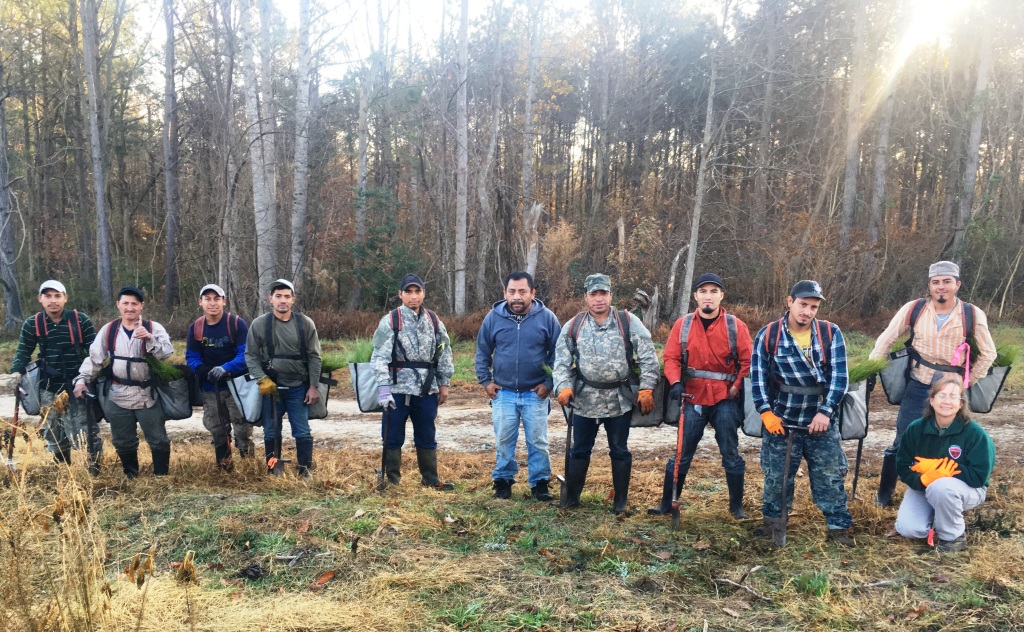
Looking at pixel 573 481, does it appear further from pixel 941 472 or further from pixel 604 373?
pixel 941 472

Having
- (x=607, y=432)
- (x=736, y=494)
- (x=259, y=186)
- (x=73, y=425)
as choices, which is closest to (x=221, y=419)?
(x=73, y=425)

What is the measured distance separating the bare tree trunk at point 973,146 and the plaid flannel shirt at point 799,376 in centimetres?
2102

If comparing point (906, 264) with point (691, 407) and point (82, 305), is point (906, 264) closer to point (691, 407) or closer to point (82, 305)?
point (691, 407)

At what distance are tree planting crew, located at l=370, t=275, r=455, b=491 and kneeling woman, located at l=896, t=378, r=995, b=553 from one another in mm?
3881

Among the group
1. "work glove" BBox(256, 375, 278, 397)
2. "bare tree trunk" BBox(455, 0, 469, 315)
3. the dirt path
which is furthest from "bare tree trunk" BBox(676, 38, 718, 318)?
"work glove" BBox(256, 375, 278, 397)

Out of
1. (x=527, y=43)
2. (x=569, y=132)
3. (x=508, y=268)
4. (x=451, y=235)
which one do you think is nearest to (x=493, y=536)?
(x=508, y=268)

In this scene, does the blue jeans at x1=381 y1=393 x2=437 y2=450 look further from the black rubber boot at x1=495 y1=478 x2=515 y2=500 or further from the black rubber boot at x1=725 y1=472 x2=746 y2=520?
the black rubber boot at x1=725 y1=472 x2=746 y2=520

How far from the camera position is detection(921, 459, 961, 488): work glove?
4.62 m

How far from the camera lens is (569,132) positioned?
32.1 metres

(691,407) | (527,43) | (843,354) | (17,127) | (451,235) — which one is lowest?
(691,407)

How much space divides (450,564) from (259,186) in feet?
35.9

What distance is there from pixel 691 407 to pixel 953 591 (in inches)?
79.7

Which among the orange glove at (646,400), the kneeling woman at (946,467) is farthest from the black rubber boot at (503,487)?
the kneeling woman at (946,467)

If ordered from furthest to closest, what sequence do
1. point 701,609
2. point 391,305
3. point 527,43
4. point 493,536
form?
point 527,43
point 391,305
point 493,536
point 701,609
